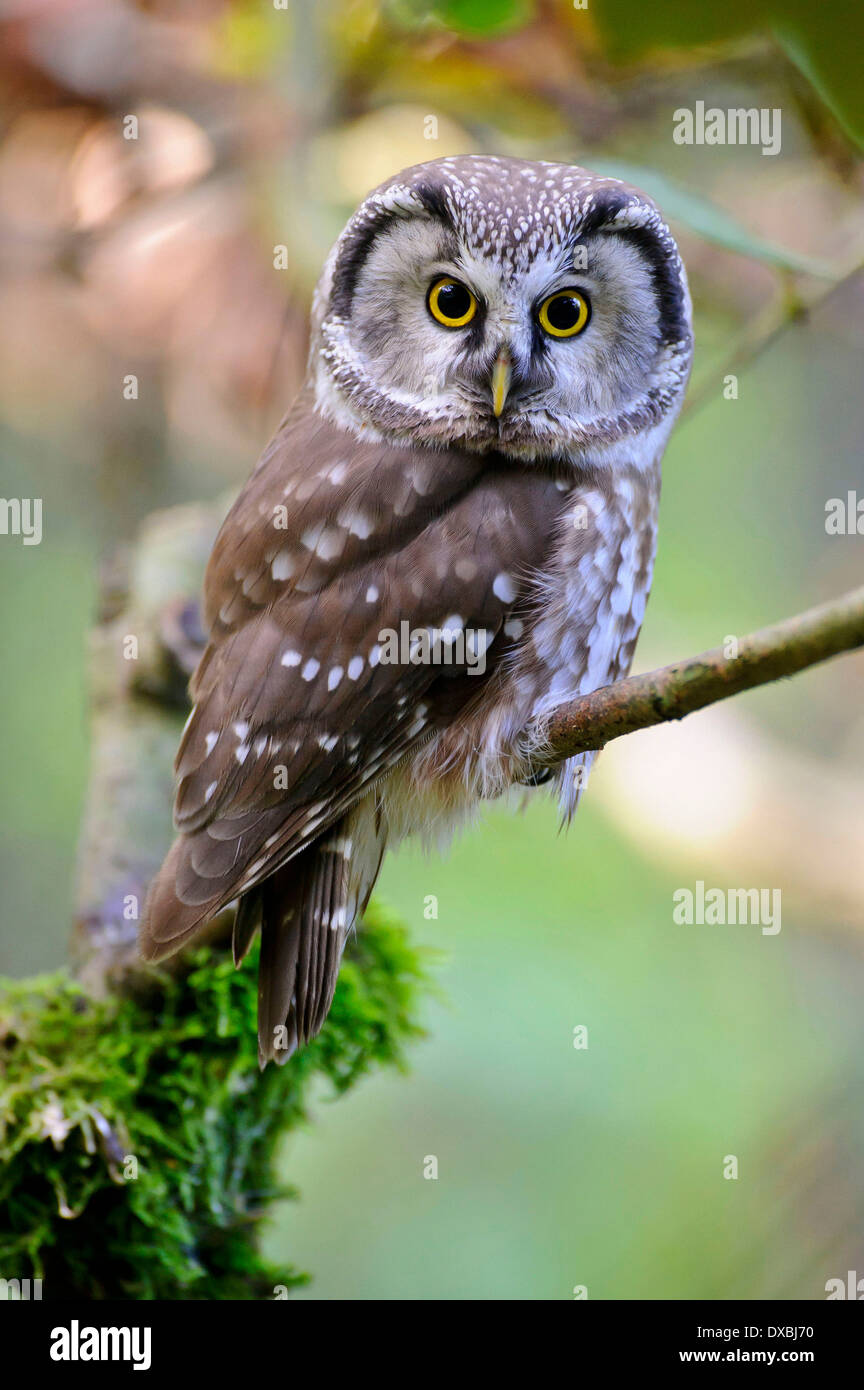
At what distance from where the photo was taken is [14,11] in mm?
3914

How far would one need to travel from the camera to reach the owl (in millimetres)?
2039

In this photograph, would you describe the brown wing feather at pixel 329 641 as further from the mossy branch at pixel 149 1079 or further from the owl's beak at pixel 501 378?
the mossy branch at pixel 149 1079

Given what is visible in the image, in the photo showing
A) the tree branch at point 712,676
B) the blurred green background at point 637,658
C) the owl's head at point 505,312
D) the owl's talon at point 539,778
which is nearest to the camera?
the tree branch at point 712,676

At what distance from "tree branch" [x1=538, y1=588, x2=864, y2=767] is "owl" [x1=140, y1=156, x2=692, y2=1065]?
1.27 ft

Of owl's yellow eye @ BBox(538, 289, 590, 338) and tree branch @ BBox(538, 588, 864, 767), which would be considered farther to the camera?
owl's yellow eye @ BBox(538, 289, 590, 338)

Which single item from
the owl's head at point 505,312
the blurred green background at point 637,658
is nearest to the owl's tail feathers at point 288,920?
the owl's head at point 505,312

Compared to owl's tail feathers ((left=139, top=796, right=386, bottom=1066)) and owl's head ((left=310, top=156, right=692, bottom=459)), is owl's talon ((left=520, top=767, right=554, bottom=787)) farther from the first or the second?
owl's head ((left=310, top=156, right=692, bottom=459))

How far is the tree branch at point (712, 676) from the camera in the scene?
4.03 feet

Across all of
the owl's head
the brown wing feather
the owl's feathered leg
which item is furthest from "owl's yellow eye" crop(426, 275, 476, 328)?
the owl's feathered leg

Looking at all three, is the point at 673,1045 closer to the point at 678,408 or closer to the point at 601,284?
the point at 678,408

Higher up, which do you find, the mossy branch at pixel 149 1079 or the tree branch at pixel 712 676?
the tree branch at pixel 712 676

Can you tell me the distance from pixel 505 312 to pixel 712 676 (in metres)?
0.87

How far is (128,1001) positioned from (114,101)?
3.06 meters

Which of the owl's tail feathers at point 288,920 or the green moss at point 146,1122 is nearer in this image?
the owl's tail feathers at point 288,920
